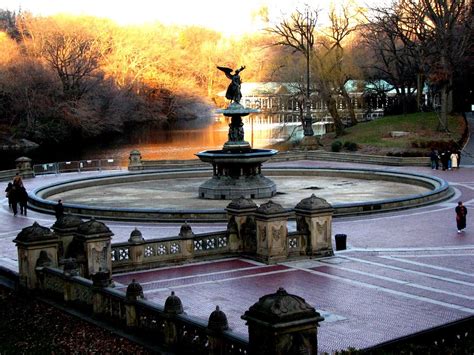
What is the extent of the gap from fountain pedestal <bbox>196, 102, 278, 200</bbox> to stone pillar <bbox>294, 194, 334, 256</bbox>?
11.9 m

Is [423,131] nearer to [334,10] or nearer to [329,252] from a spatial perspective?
[334,10]

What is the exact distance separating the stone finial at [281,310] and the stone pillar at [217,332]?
1.03 meters

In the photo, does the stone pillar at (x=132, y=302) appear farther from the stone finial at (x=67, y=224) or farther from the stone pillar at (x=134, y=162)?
the stone pillar at (x=134, y=162)

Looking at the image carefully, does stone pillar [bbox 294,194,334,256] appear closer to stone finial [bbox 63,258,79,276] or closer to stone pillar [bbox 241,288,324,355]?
stone finial [bbox 63,258,79,276]

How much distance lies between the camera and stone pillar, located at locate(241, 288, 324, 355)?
9992 millimetres

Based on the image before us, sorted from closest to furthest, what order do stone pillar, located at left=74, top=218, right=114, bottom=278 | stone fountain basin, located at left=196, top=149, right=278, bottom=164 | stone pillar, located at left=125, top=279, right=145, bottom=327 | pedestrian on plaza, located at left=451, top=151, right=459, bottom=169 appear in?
stone pillar, located at left=125, top=279, right=145, bottom=327
stone pillar, located at left=74, top=218, right=114, bottom=278
stone fountain basin, located at left=196, top=149, right=278, bottom=164
pedestrian on plaza, located at left=451, top=151, right=459, bottom=169

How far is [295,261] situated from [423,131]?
4599cm

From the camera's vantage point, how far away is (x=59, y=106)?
86625mm

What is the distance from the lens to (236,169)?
33.8 metres

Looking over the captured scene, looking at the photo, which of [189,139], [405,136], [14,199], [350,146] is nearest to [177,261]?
[14,199]

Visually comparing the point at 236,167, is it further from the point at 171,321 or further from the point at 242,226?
the point at 171,321

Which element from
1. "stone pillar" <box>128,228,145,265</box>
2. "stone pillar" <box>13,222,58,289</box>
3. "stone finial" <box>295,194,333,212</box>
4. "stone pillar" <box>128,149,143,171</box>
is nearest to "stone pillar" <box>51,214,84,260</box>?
"stone pillar" <box>13,222,58,289</box>

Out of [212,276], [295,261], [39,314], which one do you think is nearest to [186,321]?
[39,314]

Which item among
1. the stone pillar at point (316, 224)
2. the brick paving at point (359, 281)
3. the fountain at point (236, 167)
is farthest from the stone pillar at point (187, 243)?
the fountain at point (236, 167)
